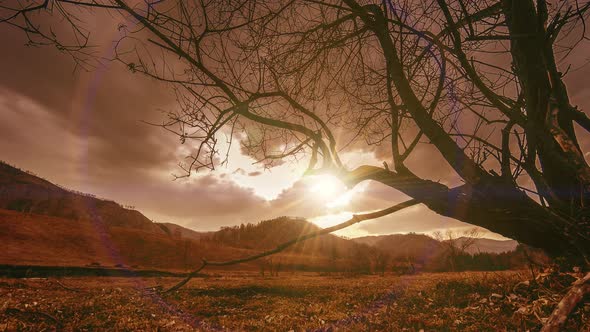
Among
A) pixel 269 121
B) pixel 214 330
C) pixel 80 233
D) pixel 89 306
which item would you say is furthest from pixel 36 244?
pixel 269 121

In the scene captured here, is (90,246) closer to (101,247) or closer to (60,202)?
(101,247)

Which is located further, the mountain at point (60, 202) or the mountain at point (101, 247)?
the mountain at point (60, 202)

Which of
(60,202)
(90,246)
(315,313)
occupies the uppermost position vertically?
(60,202)

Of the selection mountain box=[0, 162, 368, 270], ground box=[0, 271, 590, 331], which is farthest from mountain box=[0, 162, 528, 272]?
ground box=[0, 271, 590, 331]

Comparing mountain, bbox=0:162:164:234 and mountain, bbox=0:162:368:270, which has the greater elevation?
mountain, bbox=0:162:164:234

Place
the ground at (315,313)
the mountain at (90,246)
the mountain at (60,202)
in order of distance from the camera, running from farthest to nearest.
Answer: the mountain at (60,202)
the mountain at (90,246)
the ground at (315,313)

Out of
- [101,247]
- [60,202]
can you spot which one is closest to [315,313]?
[101,247]

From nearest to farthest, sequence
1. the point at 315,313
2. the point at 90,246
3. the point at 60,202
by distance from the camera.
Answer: the point at 315,313 < the point at 90,246 < the point at 60,202

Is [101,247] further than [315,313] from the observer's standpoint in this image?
Yes

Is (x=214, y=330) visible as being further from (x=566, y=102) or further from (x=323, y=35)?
(x=566, y=102)

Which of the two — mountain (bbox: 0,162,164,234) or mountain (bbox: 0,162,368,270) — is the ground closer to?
mountain (bbox: 0,162,368,270)

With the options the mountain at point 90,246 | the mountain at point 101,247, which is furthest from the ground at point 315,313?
the mountain at point 90,246

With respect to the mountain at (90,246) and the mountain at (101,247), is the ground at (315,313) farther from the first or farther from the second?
the mountain at (90,246)

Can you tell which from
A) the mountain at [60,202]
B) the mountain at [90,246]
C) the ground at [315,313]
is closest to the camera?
the ground at [315,313]
